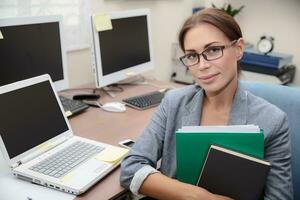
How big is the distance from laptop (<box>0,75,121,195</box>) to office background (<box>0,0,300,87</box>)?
662mm

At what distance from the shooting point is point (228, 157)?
94cm

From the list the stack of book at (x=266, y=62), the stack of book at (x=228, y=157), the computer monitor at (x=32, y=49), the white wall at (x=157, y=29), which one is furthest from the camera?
the stack of book at (x=266, y=62)

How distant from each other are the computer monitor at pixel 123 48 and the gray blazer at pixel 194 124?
707 millimetres

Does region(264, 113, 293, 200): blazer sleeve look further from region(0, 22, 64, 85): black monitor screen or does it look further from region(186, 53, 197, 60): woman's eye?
region(0, 22, 64, 85): black monitor screen

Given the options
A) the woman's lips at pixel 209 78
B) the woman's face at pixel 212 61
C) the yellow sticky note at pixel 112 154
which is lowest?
the yellow sticky note at pixel 112 154

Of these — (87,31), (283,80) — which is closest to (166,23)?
(87,31)

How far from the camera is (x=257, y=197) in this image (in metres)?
0.97

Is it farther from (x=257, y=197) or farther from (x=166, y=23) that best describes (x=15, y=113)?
(x=166, y=23)

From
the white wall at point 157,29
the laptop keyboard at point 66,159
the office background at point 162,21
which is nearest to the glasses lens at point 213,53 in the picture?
the laptop keyboard at point 66,159

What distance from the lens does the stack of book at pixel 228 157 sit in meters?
0.94

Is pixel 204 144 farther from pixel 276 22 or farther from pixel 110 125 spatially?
pixel 276 22

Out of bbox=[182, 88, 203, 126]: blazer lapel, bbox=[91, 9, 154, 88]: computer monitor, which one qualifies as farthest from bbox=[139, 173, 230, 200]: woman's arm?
bbox=[91, 9, 154, 88]: computer monitor

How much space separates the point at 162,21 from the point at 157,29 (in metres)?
0.08

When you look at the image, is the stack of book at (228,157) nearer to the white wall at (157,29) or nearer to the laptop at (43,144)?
the laptop at (43,144)
